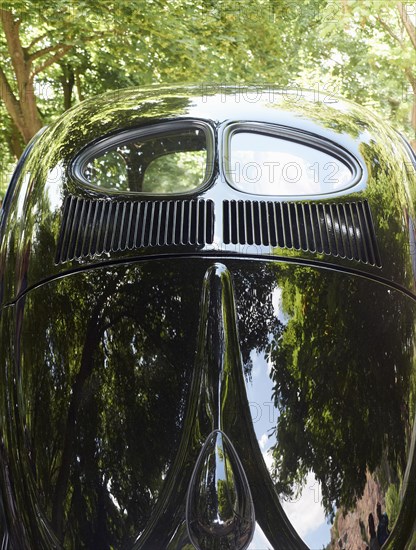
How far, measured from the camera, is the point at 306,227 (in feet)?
9.23

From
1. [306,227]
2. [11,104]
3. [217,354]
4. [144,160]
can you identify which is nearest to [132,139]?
[144,160]

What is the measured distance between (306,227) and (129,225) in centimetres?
65

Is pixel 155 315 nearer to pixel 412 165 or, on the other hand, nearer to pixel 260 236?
pixel 260 236

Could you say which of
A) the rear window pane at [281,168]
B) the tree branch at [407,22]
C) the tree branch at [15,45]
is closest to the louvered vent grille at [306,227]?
the rear window pane at [281,168]

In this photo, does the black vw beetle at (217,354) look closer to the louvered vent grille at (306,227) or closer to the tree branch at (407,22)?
the louvered vent grille at (306,227)

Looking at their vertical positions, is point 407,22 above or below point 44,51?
below

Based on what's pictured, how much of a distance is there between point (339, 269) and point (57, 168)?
1236 millimetres

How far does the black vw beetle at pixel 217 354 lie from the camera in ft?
7.56

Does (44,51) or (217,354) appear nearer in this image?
(217,354)

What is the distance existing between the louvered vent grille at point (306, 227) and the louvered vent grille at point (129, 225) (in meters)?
0.10

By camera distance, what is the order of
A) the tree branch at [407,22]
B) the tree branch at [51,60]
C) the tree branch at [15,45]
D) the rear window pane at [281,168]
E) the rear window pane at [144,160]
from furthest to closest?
the tree branch at [51,60]
the tree branch at [15,45]
the tree branch at [407,22]
the rear window pane at [144,160]
the rear window pane at [281,168]

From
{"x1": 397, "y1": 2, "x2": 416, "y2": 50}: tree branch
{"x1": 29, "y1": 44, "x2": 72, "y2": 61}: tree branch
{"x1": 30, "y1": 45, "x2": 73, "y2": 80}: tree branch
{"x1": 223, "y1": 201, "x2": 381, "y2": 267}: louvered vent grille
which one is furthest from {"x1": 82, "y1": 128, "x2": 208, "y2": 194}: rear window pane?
{"x1": 30, "y1": 45, "x2": 73, "y2": 80}: tree branch

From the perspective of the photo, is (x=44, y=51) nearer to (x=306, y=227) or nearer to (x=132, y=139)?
(x=132, y=139)

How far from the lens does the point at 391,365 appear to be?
260 centimetres
